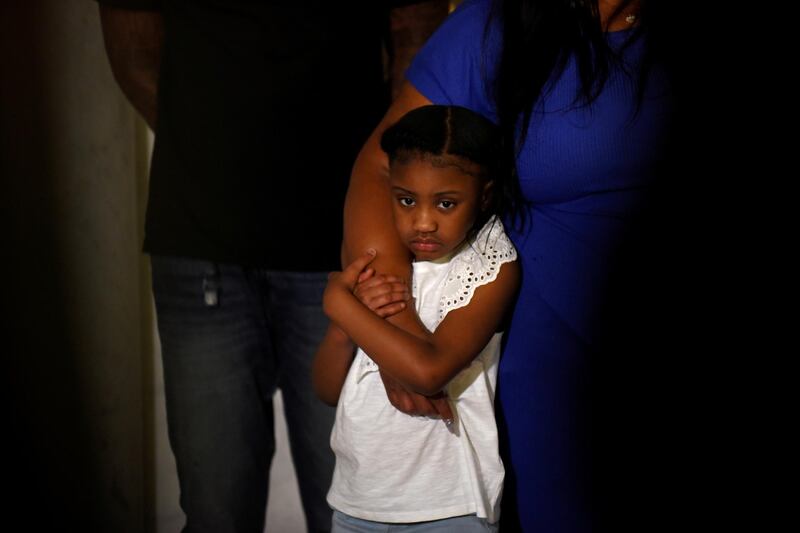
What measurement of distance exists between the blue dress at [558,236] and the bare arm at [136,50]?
0.64 metres

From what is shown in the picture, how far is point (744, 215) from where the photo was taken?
80 centimetres

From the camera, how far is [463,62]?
86cm

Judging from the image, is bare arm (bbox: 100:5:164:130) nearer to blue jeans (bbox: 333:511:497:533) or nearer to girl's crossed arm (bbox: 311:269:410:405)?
girl's crossed arm (bbox: 311:269:410:405)

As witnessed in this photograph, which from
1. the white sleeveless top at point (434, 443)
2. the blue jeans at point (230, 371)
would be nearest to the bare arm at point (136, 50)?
the blue jeans at point (230, 371)

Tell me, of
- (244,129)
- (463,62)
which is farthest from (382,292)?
(244,129)

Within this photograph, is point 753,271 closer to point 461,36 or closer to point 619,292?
point 619,292

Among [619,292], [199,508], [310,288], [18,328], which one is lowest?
[199,508]

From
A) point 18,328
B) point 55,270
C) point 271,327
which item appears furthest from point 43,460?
point 271,327

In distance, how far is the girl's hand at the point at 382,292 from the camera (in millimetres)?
846

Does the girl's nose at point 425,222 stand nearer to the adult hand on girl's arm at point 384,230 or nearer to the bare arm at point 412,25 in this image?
the adult hand on girl's arm at point 384,230

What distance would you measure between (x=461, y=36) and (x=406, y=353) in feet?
1.25

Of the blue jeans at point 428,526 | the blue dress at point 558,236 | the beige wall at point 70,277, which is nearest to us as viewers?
the blue dress at point 558,236

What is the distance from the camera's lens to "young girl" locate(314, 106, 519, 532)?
846 mm

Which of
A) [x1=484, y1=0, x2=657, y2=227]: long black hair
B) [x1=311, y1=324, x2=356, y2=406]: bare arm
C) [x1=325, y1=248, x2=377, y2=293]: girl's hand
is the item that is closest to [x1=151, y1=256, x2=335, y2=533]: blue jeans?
[x1=311, y1=324, x2=356, y2=406]: bare arm
